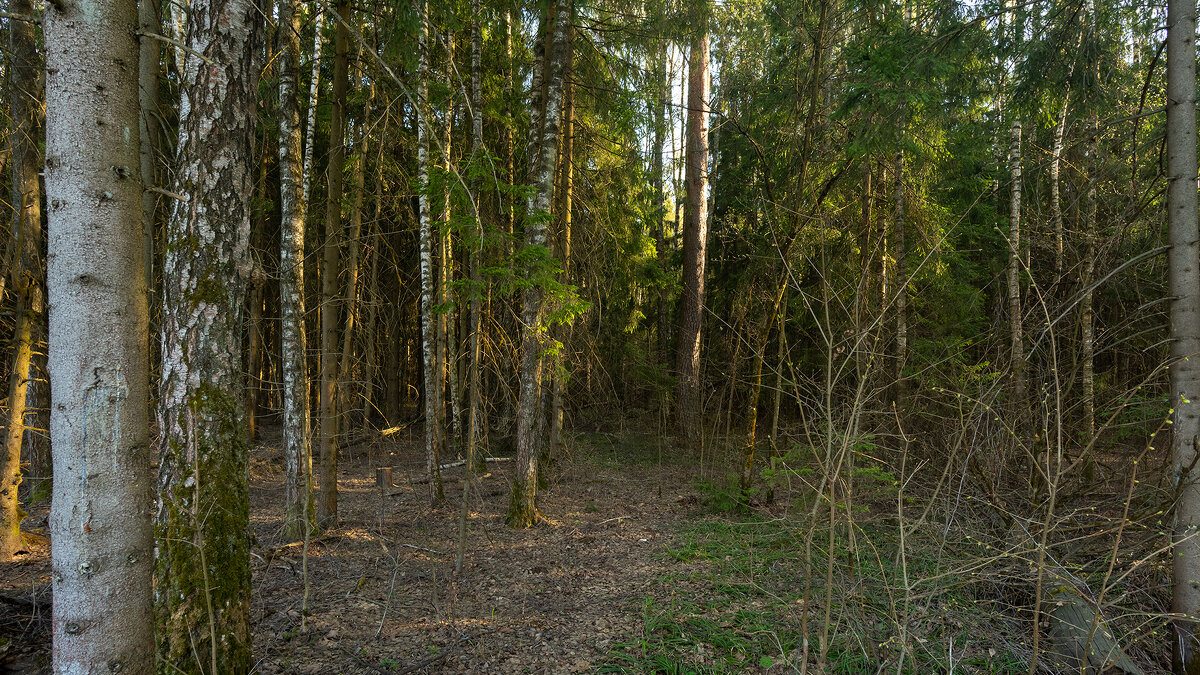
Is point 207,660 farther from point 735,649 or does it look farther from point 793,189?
point 793,189

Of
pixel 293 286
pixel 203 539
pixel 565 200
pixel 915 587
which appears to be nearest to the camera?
pixel 203 539

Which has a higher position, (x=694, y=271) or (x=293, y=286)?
(x=694, y=271)

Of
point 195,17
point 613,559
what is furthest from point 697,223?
point 195,17

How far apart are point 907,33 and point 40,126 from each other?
8.55 m

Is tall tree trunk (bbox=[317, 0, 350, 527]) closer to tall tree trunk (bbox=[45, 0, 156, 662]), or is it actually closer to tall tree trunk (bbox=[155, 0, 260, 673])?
tall tree trunk (bbox=[155, 0, 260, 673])

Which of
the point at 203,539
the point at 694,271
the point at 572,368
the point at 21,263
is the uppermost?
the point at 694,271

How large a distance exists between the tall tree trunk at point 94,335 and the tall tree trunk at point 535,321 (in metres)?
4.87

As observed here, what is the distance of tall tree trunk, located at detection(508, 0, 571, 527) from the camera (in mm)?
6949

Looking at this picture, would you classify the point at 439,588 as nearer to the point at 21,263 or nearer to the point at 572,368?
the point at 572,368

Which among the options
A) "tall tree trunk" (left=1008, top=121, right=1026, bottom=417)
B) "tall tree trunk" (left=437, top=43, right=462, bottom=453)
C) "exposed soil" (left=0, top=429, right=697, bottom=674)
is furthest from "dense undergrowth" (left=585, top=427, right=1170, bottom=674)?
"tall tree trunk" (left=437, top=43, right=462, bottom=453)

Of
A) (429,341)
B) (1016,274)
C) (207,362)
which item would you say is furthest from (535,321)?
(1016,274)

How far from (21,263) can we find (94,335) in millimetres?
5407

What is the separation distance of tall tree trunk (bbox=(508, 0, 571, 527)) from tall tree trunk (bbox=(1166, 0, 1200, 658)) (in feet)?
17.5

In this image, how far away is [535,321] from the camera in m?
6.92
